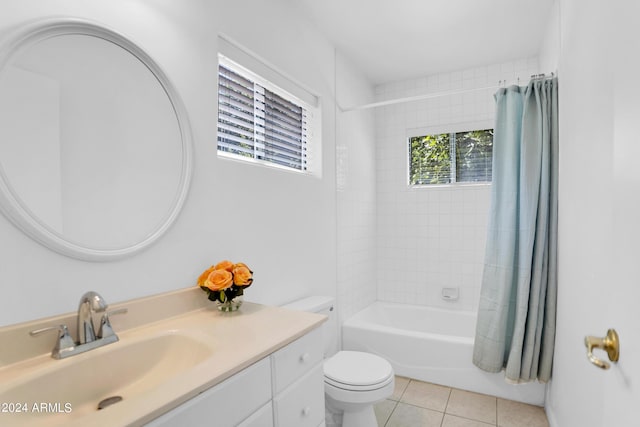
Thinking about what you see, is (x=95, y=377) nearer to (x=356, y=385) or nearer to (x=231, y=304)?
(x=231, y=304)

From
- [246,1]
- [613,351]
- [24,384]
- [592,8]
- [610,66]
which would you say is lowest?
[24,384]

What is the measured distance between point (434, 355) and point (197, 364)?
2025mm

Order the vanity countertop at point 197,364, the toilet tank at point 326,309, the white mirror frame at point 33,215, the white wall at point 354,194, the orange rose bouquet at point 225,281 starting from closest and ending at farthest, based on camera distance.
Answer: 1. the vanity countertop at point 197,364
2. the white mirror frame at point 33,215
3. the orange rose bouquet at point 225,281
4. the toilet tank at point 326,309
5. the white wall at point 354,194

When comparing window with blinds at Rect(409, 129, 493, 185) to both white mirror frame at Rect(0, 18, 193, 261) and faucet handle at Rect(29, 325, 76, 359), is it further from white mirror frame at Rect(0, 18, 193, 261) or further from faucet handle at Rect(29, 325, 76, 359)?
faucet handle at Rect(29, 325, 76, 359)

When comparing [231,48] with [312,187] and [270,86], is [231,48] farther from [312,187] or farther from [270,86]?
[312,187]

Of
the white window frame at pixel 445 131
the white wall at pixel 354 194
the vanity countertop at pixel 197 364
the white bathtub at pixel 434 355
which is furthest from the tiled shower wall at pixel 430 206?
the vanity countertop at pixel 197 364

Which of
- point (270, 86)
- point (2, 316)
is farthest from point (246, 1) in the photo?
point (2, 316)

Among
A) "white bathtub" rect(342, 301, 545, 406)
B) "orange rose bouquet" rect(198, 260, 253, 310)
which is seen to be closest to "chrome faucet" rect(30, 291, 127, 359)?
"orange rose bouquet" rect(198, 260, 253, 310)

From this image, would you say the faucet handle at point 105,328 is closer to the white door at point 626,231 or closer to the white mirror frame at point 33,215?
the white mirror frame at point 33,215

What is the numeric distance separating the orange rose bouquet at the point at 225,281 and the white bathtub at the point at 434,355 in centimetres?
160

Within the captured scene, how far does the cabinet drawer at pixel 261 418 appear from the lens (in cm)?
97

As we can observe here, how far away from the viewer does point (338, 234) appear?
2.73m

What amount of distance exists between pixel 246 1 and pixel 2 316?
1.70 meters

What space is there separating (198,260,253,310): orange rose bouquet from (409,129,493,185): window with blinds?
8.02ft
